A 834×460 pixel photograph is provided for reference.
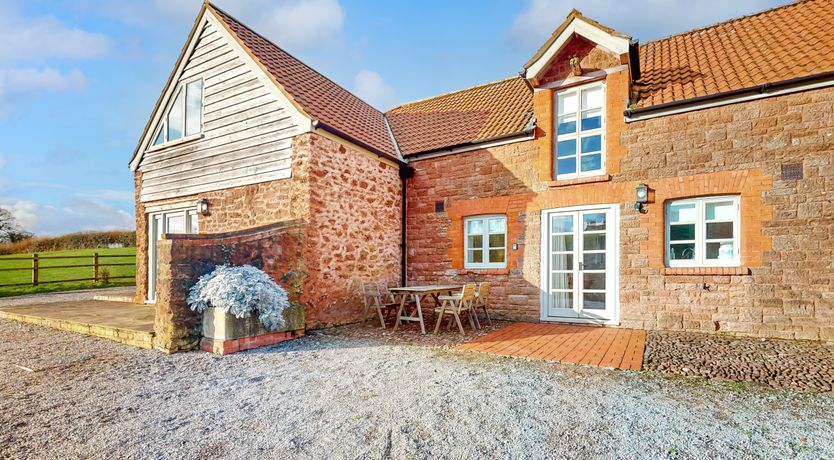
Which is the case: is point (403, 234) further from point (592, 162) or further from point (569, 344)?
point (569, 344)

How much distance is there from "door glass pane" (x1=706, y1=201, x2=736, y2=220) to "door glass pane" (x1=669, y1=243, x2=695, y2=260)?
62 centimetres

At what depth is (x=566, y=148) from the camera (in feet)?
29.0

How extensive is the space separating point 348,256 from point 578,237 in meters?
4.98

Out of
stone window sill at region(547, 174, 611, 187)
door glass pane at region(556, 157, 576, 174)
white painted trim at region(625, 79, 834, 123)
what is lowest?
stone window sill at region(547, 174, 611, 187)

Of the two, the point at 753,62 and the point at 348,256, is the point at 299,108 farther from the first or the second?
→ the point at 753,62

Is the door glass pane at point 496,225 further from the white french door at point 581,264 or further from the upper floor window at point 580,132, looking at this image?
the upper floor window at point 580,132

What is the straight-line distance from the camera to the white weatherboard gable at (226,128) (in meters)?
8.70

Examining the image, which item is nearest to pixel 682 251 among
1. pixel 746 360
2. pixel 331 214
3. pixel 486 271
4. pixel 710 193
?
pixel 710 193

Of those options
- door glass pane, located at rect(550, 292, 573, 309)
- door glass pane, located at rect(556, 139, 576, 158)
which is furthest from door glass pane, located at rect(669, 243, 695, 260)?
door glass pane, located at rect(556, 139, 576, 158)

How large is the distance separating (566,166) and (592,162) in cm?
53

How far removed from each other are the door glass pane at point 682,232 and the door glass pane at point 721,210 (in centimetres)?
35

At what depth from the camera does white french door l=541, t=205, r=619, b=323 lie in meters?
8.12

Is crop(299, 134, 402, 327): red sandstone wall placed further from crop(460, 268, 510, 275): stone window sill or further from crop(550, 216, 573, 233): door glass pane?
crop(550, 216, 573, 233): door glass pane

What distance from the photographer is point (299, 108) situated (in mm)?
8188
